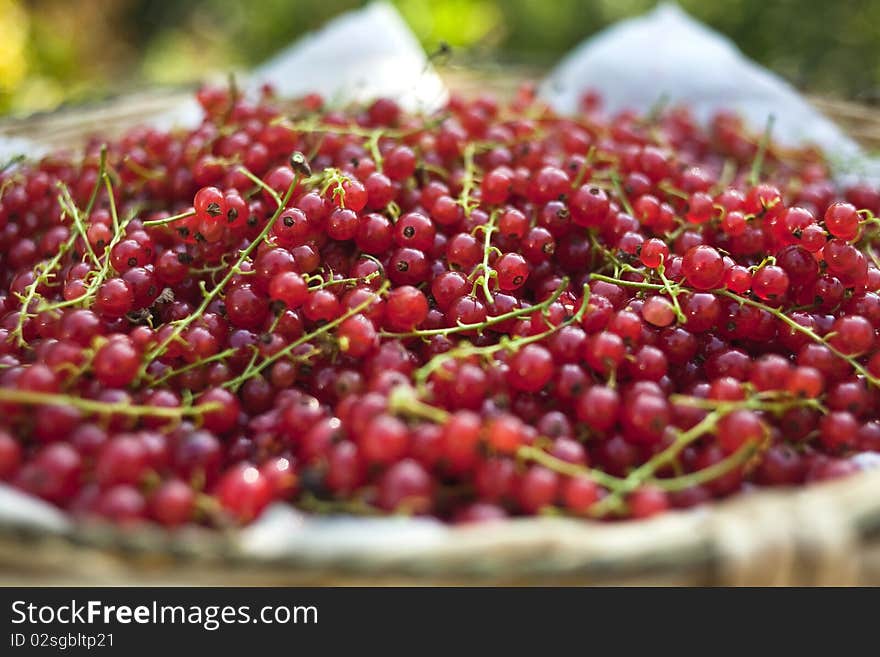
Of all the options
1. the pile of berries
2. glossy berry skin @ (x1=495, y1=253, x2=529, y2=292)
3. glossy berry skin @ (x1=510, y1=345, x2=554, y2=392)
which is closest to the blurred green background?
the pile of berries

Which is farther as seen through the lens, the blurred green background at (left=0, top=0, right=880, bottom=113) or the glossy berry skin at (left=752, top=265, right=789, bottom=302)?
the blurred green background at (left=0, top=0, right=880, bottom=113)

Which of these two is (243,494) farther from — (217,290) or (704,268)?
(704,268)

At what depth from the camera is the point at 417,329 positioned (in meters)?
0.81

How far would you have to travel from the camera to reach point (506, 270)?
82 centimetres

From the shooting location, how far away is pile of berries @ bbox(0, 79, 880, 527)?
0.62 meters

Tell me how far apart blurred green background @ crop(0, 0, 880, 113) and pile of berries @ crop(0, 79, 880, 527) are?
1.26 m

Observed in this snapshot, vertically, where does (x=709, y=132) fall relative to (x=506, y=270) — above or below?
above

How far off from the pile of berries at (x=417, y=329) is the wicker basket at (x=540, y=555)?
0.04 metres

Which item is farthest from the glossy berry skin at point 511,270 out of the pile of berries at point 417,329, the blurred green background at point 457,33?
the blurred green background at point 457,33

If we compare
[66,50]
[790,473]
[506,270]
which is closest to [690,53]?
[506,270]

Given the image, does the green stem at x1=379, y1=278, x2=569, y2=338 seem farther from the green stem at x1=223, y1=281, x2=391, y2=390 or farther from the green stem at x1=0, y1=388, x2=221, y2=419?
the green stem at x1=0, y1=388, x2=221, y2=419

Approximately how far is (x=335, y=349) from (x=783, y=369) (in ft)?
1.28
